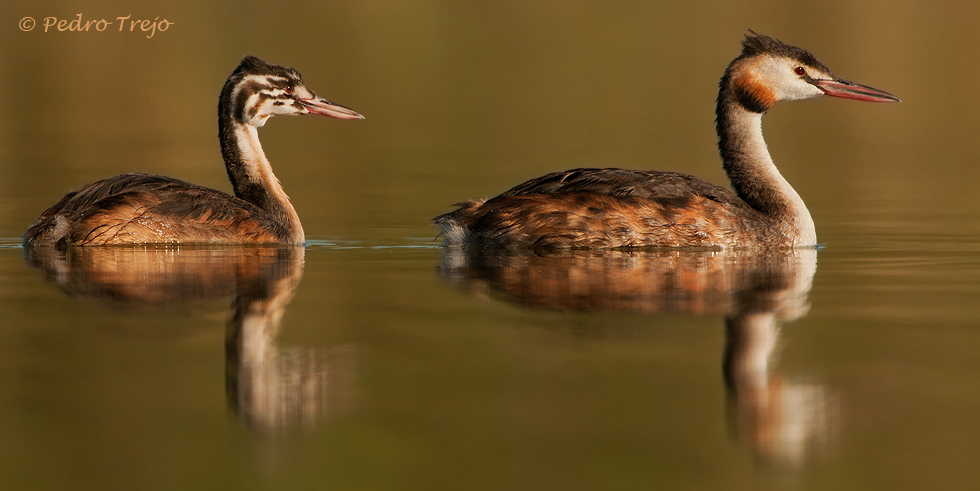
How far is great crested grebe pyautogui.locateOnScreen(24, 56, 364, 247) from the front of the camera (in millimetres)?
11711

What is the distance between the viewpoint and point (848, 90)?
12594 mm

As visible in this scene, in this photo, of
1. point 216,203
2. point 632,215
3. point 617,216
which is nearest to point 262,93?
point 216,203

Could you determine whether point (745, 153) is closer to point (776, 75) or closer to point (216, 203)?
point (776, 75)

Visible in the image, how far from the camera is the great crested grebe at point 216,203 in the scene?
11.7 metres

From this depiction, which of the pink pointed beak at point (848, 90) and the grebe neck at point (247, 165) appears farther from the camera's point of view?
the grebe neck at point (247, 165)

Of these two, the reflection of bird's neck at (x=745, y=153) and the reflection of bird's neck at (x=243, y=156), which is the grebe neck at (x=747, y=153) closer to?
the reflection of bird's neck at (x=745, y=153)

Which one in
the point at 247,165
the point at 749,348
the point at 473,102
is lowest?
the point at 749,348

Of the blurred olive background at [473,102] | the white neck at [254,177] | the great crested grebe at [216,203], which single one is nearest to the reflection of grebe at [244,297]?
the great crested grebe at [216,203]

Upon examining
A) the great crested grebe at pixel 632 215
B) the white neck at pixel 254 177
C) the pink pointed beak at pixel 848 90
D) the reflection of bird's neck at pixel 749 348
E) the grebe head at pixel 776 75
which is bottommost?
Answer: the reflection of bird's neck at pixel 749 348

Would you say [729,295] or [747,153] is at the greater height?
[747,153]

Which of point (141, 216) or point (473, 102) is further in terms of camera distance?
point (473, 102)

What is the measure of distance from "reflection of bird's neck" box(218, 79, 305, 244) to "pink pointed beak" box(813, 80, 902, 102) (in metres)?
5.06

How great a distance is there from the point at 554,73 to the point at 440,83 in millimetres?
4913

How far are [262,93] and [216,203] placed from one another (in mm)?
1543
